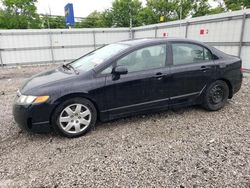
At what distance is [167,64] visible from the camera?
3.73m

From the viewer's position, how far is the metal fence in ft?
26.2

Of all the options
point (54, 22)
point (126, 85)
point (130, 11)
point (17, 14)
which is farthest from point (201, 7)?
point (126, 85)

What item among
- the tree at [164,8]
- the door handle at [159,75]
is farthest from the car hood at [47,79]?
the tree at [164,8]

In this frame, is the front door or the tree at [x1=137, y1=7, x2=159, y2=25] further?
the tree at [x1=137, y1=7, x2=159, y2=25]

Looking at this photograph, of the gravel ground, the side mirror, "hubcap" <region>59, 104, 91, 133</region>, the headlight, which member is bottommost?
the gravel ground

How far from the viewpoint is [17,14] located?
92.8 feet

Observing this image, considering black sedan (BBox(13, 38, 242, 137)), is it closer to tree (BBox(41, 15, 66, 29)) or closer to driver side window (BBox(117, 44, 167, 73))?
driver side window (BBox(117, 44, 167, 73))

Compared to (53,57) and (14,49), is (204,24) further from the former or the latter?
(14,49)

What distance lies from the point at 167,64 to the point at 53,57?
36.9 feet

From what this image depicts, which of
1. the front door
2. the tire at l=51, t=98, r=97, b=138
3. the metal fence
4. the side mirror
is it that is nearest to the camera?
the tire at l=51, t=98, r=97, b=138

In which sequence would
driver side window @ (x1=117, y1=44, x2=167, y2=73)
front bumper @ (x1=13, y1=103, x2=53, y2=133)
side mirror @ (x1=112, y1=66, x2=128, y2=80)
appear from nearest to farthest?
front bumper @ (x1=13, y1=103, x2=53, y2=133) < side mirror @ (x1=112, y1=66, x2=128, y2=80) < driver side window @ (x1=117, y1=44, x2=167, y2=73)

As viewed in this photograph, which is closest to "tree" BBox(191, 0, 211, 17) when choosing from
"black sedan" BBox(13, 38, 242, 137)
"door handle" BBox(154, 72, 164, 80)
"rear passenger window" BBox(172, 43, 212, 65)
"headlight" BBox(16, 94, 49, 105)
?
"black sedan" BBox(13, 38, 242, 137)

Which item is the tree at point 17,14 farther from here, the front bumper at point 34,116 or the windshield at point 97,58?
the front bumper at point 34,116

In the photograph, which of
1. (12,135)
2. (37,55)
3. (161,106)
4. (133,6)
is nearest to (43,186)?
(12,135)
